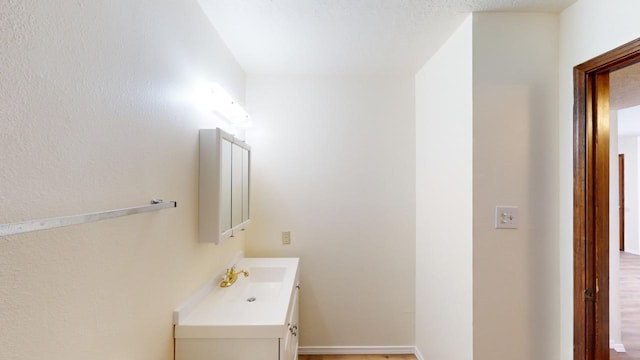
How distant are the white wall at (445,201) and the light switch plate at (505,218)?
0.14 meters

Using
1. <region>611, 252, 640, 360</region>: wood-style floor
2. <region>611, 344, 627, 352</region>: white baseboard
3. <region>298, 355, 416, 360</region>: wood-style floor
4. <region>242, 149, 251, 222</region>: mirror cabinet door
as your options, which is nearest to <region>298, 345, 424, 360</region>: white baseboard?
<region>298, 355, 416, 360</region>: wood-style floor

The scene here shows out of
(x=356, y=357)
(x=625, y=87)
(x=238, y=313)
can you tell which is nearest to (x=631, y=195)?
(x=625, y=87)

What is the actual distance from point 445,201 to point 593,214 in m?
0.74

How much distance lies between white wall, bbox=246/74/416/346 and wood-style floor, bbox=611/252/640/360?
1.65m

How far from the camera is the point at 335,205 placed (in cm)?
261

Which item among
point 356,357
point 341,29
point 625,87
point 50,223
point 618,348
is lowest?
point 356,357

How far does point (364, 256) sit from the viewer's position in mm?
2609

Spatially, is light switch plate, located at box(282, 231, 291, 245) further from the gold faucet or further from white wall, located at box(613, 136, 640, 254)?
white wall, located at box(613, 136, 640, 254)

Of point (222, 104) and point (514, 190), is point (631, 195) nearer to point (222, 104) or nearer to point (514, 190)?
point (514, 190)

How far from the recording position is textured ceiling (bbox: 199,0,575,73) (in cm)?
162

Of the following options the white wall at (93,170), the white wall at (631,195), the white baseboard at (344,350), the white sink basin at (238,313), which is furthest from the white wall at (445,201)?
the white wall at (631,195)

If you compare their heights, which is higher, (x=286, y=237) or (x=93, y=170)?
(x=93, y=170)

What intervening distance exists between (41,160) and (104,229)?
11.1 inches

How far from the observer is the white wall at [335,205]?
2.60 meters
